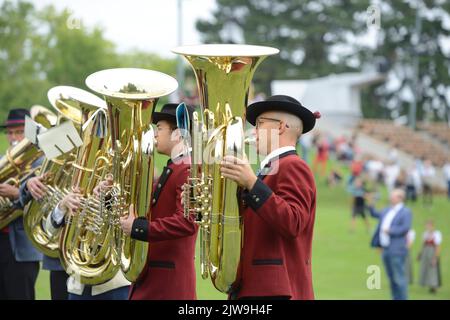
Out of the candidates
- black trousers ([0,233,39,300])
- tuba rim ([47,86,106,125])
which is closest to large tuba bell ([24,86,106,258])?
tuba rim ([47,86,106,125])

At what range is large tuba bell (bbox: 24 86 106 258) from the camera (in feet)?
20.7

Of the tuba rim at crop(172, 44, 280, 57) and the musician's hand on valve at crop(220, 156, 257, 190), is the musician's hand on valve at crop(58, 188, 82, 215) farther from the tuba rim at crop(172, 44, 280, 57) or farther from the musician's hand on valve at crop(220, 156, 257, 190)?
the musician's hand on valve at crop(220, 156, 257, 190)

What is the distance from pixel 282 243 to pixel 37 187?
7.80ft

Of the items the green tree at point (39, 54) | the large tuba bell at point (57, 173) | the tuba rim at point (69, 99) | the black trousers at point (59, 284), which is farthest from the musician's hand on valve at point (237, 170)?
the green tree at point (39, 54)

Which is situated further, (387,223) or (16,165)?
(387,223)

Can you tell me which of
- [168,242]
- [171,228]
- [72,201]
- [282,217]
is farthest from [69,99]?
[282,217]

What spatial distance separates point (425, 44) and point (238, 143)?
44050 millimetres

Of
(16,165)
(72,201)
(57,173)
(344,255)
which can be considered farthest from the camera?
(344,255)

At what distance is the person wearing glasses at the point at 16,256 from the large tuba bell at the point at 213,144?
3.20 meters

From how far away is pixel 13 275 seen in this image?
7.56m

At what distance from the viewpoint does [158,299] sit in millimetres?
5641

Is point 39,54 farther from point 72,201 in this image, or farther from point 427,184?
point 72,201

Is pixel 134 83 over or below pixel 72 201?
over

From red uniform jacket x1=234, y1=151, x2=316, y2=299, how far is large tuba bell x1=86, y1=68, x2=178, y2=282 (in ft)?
2.63
